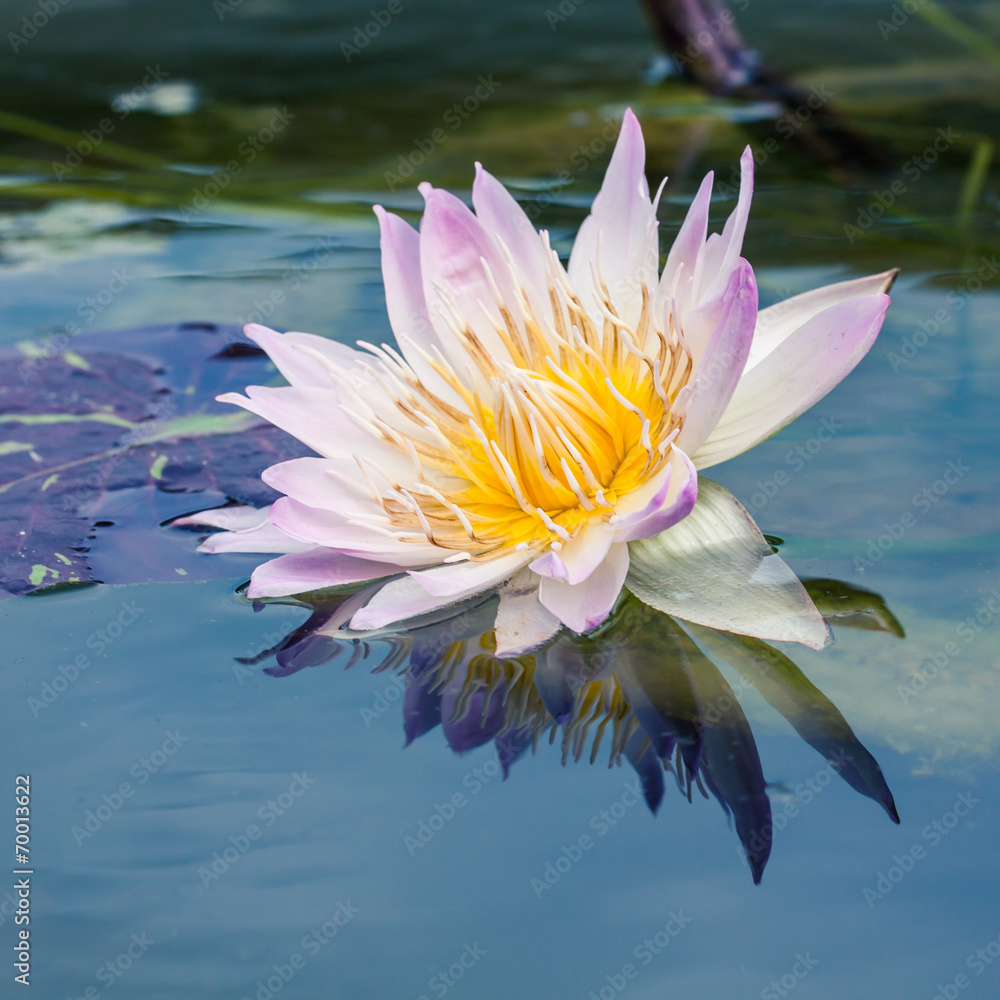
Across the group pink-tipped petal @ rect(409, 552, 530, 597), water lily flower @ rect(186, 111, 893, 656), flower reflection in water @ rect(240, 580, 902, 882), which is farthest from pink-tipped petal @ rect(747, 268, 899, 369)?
pink-tipped petal @ rect(409, 552, 530, 597)

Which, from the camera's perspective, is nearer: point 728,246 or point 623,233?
point 728,246

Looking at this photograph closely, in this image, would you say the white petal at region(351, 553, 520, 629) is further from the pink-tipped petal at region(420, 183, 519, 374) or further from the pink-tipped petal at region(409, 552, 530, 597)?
the pink-tipped petal at region(420, 183, 519, 374)

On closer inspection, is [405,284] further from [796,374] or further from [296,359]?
[796,374]

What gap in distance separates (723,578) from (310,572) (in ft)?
1.92

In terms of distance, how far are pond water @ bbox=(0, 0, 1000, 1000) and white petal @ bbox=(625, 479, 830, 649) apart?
94mm

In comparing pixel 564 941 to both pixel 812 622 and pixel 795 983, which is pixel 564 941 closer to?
pixel 795 983

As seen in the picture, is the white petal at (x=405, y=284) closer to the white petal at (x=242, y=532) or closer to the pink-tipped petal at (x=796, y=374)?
the white petal at (x=242, y=532)

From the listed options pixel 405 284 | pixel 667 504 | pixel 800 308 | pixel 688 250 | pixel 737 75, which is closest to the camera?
pixel 667 504

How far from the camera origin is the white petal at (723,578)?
1.33 meters

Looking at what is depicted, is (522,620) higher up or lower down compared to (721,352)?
lower down

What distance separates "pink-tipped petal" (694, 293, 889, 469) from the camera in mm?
1367

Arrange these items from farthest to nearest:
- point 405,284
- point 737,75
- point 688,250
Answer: point 737,75
point 405,284
point 688,250

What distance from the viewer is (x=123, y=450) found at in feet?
6.28

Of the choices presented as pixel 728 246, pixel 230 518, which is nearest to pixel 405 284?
pixel 230 518
